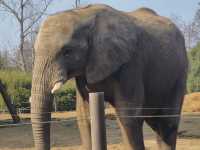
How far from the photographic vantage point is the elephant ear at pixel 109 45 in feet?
16.8

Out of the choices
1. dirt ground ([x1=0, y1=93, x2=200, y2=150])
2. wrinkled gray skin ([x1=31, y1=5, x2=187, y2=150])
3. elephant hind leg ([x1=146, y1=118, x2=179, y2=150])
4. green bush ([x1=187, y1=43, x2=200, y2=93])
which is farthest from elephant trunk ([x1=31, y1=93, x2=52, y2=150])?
green bush ([x1=187, y1=43, x2=200, y2=93])

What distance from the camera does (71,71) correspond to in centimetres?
500

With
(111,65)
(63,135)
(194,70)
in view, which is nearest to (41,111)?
(111,65)

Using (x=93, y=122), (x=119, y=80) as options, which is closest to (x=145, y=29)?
(x=119, y=80)

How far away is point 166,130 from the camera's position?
6.47 m

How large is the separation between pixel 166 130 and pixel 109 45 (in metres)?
1.80

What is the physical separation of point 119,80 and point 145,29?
0.81m

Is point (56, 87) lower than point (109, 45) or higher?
lower

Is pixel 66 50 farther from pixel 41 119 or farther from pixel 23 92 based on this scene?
pixel 23 92

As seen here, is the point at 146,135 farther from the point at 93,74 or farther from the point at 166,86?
the point at 93,74

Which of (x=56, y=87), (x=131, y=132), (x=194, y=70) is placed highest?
(x=56, y=87)

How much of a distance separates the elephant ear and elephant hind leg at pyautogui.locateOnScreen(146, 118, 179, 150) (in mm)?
1431

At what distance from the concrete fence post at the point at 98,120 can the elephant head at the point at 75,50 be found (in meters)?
1.35

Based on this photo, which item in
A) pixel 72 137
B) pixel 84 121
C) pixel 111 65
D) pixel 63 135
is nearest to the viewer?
pixel 111 65
